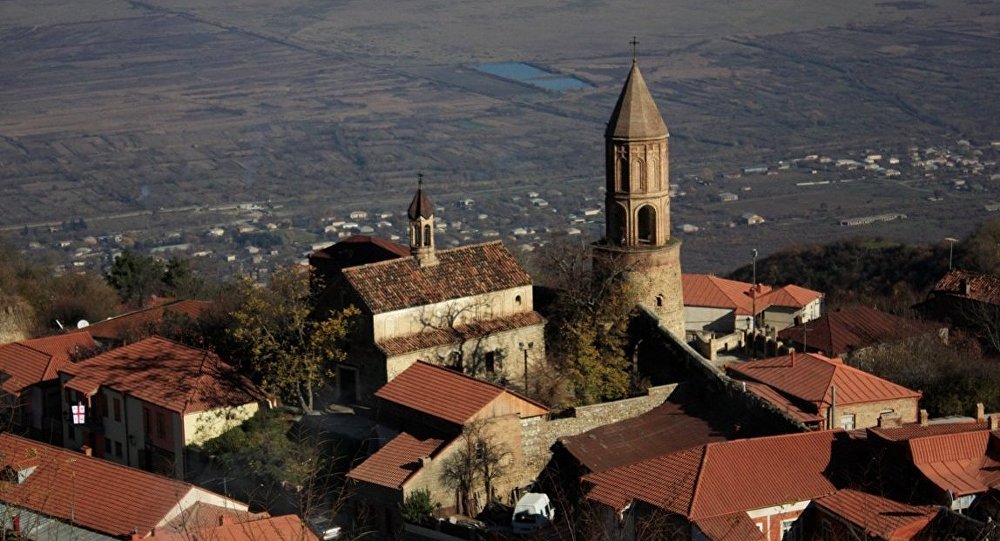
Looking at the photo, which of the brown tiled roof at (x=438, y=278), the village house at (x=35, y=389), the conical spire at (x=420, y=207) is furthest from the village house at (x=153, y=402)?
the conical spire at (x=420, y=207)

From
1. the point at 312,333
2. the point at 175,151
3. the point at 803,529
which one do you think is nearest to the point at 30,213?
the point at 175,151

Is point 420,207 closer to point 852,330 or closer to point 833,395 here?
point 833,395

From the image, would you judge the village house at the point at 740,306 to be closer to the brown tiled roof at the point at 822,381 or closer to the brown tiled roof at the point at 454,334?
the brown tiled roof at the point at 822,381

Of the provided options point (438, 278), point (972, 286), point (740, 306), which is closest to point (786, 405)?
point (438, 278)

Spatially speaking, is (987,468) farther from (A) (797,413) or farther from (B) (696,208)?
(B) (696,208)

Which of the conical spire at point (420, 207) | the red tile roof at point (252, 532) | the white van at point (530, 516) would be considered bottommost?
the white van at point (530, 516)
